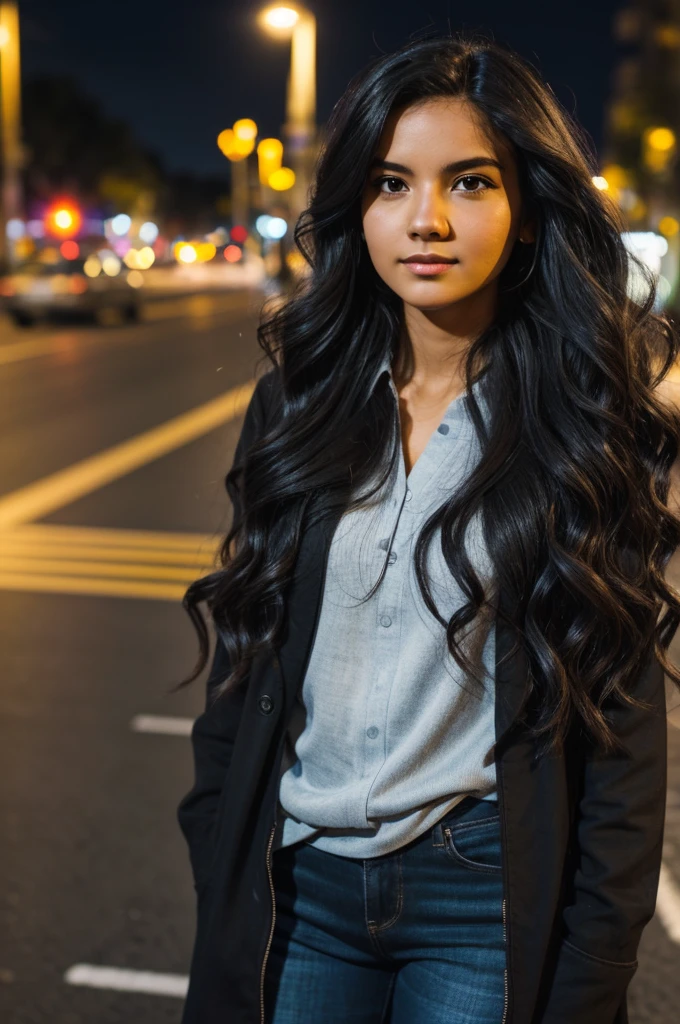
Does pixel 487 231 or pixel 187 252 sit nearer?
pixel 487 231

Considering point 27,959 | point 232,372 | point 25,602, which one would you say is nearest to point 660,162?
point 232,372

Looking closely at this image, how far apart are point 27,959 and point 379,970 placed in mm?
1824

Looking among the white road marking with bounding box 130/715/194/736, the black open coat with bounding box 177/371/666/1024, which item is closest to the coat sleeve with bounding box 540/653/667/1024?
the black open coat with bounding box 177/371/666/1024

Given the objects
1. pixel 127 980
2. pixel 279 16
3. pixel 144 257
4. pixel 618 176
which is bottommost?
pixel 127 980

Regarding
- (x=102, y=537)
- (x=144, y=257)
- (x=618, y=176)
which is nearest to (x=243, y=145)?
(x=618, y=176)

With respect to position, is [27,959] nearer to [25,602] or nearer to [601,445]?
[601,445]

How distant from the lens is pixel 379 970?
192cm

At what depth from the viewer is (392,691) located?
6.10ft

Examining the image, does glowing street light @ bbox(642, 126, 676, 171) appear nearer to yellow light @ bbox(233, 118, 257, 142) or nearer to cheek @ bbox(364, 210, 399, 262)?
yellow light @ bbox(233, 118, 257, 142)

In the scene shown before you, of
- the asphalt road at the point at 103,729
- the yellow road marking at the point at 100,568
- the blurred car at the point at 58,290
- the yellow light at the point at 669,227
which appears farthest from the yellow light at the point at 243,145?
the yellow road marking at the point at 100,568

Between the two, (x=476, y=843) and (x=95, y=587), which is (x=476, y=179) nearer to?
(x=476, y=843)

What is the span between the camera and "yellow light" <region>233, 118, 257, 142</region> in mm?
65188

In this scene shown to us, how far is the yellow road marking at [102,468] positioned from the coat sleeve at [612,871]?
5.30m

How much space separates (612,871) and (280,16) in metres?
29.5
